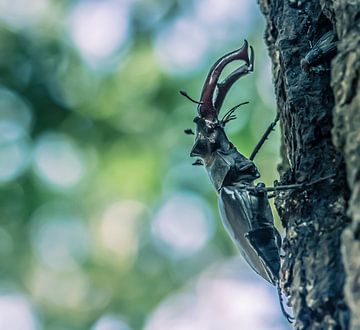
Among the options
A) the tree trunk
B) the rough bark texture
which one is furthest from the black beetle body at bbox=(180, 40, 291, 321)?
the rough bark texture

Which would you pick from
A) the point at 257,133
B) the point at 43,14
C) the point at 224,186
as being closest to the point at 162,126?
the point at 257,133

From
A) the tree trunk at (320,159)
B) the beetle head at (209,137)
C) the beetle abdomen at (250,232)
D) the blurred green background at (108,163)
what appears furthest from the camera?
the blurred green background at (108,163)

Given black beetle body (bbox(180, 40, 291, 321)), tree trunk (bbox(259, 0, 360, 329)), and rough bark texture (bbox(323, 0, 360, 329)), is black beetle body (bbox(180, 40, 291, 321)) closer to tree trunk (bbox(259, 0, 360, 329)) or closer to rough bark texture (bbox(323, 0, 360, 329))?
tree trunk (bbox(259, 0, 360, 329))

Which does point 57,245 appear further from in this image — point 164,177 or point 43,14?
point 43,14

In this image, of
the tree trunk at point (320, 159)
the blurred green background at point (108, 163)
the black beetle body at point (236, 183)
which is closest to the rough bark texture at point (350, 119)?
the tree trunk at point (320, 159)

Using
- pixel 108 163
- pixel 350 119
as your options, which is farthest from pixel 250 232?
pixel 108 163

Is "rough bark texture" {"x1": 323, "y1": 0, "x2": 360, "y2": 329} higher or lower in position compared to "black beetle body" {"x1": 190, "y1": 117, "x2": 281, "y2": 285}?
lower

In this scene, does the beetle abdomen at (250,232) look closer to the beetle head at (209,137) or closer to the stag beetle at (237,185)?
the stag beetle at (237,185)
